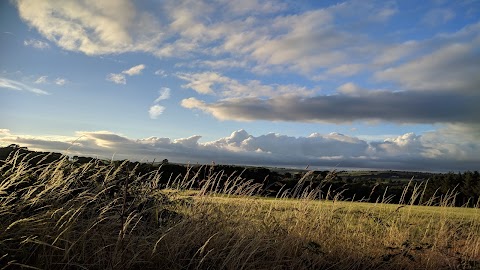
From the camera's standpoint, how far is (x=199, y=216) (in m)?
7.11

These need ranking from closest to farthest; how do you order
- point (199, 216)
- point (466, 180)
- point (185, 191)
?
point (199, 216) → point (185, 191) → point (466, 180)

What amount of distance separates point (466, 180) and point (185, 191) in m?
49.7

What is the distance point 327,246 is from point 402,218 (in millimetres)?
A: 2812

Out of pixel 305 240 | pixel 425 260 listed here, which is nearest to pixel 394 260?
pixel 425 260

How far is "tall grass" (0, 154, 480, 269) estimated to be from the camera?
16.2ft

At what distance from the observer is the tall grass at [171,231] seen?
4938mm

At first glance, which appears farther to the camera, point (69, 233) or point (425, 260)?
point (425, 260)

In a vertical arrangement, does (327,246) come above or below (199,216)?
below

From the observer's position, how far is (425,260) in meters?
7.83

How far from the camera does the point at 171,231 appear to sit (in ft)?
19.7

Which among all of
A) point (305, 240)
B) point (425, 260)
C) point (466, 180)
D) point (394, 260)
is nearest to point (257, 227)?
point (305, 240)

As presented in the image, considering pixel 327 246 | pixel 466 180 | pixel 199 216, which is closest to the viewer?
pixel 199 216

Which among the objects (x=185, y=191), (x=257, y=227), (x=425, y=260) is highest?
(x=185, y=191)

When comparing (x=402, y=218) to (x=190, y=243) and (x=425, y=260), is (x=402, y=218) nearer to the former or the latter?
(x=425, y=260)
